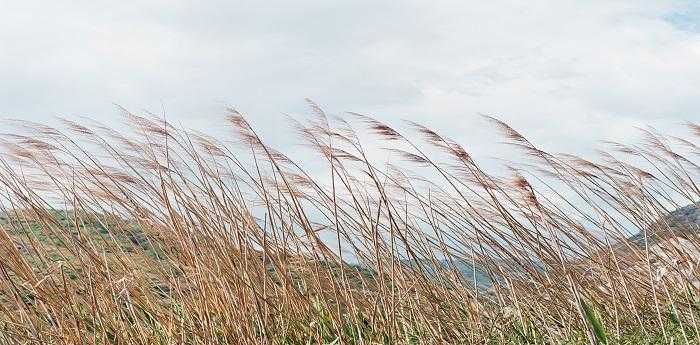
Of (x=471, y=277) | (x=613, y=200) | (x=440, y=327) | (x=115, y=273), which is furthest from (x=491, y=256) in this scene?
(x=115, y=273)

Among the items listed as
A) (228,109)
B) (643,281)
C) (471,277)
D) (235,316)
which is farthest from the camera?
(643,281)

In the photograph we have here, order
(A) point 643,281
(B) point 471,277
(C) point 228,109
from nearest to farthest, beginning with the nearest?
(C) point 228,109 → (B) point 471,277 → (A) point 643,281

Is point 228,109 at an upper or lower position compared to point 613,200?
→ upper

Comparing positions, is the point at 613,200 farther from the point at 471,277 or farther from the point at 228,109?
the point at 228,109

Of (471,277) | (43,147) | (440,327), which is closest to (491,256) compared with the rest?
(471,277)

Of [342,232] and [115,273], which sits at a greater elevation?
[342,232]

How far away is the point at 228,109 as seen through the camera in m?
2.87

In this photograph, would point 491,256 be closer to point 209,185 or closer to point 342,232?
point 342,232

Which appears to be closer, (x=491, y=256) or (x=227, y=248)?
(x=227, y=248)

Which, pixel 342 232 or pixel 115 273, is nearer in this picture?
pixel 342 232

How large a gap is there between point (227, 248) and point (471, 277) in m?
0.83

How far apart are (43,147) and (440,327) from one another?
139cm

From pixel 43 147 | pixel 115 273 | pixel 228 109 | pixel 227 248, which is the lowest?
pixel 115 273

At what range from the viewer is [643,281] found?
3404 mm
